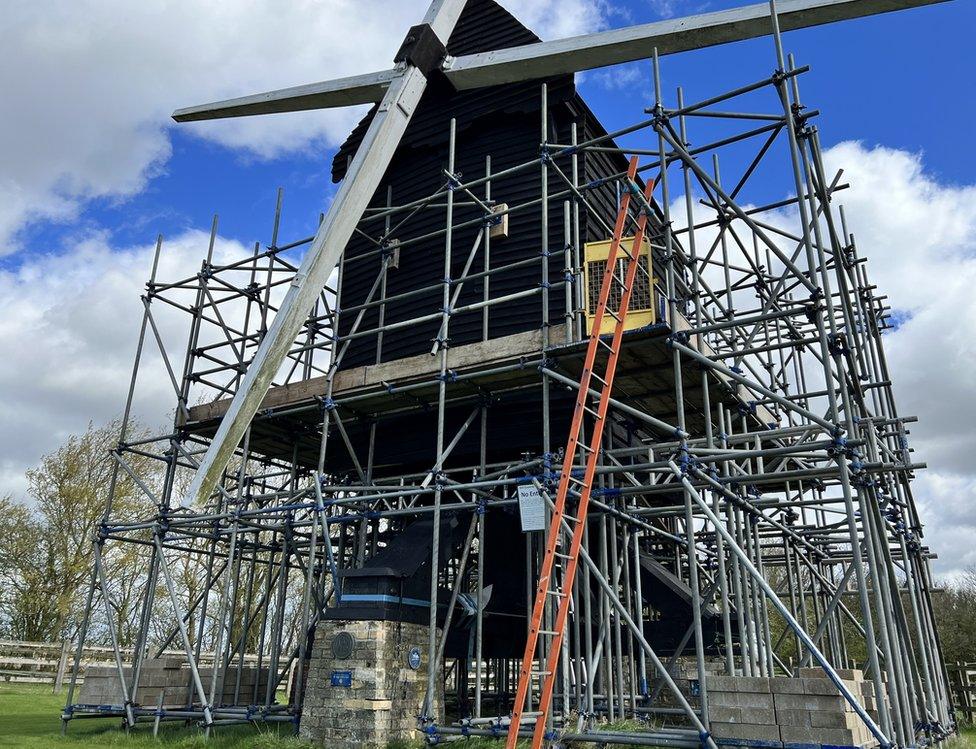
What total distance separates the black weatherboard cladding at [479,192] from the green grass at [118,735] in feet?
22.4

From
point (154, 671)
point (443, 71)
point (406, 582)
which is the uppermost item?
point (443, 71)

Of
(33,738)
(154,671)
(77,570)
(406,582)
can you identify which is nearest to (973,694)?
(406,582)

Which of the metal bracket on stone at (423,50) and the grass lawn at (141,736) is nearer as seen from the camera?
the grass lawn at (141,736)

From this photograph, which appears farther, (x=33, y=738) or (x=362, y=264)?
(x=362, y=264)

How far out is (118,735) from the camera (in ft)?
41.7

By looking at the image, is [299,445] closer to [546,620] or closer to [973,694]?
[546,620]

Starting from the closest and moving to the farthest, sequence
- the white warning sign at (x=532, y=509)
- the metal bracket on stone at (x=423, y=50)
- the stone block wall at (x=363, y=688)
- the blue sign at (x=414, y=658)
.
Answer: the white warning sign at (x=532, y=509), the stone block wall at (x=363, y=688), the blue sign at (x=414, y=658), the metal bracket on stone at (x=423, y=50)

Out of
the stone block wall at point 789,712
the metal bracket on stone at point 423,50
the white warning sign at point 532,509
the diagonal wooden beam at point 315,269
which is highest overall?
the metal bracket on stone at point 423,50

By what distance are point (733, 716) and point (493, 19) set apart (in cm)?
1440

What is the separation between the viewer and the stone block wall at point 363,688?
9992 millimetres

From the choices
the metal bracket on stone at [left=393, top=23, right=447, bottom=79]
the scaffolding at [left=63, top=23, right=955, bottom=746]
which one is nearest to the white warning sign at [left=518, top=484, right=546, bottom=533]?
the scaffolding at [left=63, top=23, right=955, bottom=746]

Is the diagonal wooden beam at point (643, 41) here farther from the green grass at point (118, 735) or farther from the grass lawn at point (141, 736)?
the green grass at point (118, 735)

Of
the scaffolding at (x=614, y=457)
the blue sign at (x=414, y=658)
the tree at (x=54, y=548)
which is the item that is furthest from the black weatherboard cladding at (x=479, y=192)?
the tree at (x=54, y=548)

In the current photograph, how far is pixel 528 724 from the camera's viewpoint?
955 centimetres
